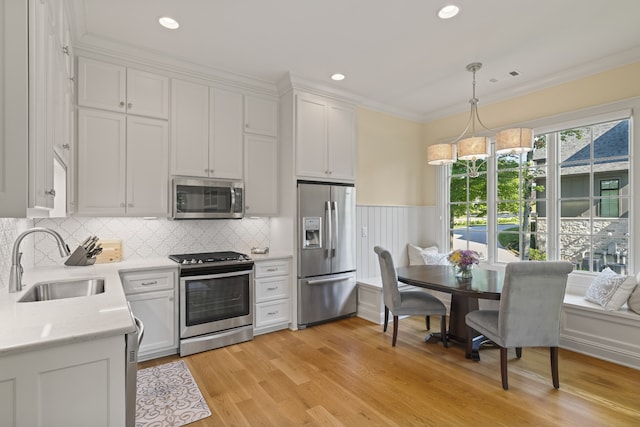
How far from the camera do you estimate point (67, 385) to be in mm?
1258

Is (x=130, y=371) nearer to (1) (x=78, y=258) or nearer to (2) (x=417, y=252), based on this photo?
(1) (x=78, y=258)

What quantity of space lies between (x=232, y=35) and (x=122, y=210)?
6.14 ft

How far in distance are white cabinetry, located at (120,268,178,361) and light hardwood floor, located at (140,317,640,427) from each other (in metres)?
0.13

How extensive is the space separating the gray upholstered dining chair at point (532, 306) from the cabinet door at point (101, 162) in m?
3.39

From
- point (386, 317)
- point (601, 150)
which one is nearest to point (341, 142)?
point (386, 317)

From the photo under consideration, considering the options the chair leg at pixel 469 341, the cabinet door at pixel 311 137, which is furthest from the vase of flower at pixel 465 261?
the cabinet door at pixel 311 137

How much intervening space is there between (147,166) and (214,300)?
146 centimetres

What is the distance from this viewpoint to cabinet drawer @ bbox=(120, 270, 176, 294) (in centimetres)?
291

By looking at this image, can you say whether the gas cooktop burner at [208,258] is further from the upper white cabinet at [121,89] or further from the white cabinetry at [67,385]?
the white cabinetry at [67,385]

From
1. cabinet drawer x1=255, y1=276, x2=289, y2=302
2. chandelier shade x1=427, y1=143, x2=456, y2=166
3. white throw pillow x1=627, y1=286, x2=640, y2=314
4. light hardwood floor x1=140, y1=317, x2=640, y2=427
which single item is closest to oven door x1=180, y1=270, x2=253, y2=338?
cabinet drawer x1=255, y1=276, x2=289, y2=302

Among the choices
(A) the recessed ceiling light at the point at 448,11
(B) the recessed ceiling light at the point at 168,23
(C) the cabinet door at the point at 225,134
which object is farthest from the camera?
(C) the cabinet door at the point at 225,134

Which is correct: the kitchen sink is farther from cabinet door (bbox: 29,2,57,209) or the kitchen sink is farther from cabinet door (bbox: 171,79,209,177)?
cabinet door (bbox: 171,79,209,177)

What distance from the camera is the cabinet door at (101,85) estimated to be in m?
2.95

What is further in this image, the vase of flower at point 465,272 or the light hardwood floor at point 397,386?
the vase of flower at point 465,272
